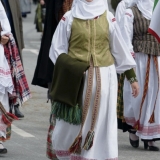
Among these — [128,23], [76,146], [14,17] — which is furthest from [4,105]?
[14,17]

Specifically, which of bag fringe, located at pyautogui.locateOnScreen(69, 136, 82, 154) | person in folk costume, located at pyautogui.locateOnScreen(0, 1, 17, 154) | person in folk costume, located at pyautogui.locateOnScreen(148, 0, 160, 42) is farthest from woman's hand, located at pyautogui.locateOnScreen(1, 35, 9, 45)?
person in folk costume, located at pyautogui.locateOnScreen(148, 0, 160, 42)

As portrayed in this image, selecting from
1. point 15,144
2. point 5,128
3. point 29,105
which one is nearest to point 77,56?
point 5,128

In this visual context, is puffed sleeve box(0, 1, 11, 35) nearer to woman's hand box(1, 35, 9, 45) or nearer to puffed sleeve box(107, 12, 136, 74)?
woman's hand box(1, 35, 9, 45)

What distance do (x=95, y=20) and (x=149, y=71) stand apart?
2207 millimetres

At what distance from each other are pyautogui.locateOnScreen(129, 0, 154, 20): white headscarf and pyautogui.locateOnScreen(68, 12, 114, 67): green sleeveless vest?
1958 mm

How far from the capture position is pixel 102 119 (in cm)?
655

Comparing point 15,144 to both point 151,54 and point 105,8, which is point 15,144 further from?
point 105,8

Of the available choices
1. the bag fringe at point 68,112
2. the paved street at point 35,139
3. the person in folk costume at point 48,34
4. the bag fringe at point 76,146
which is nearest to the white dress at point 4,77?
the paved street at point 35,139

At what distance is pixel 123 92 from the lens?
8922 millimetres

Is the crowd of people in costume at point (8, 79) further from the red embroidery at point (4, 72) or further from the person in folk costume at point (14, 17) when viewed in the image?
the person in folk costume at point (14, 17)

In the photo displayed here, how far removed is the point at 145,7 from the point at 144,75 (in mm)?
720

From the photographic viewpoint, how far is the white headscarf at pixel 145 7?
8.51m

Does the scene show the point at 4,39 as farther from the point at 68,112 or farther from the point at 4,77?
the point at 68,112

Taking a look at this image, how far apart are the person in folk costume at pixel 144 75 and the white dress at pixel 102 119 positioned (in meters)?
1.79
